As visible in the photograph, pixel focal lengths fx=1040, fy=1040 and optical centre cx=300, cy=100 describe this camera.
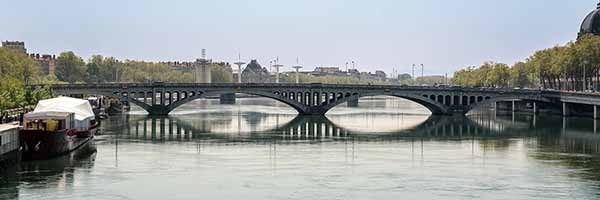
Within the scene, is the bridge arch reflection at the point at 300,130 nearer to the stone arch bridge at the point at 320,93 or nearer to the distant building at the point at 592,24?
the stone arch bridge at the point at 320,93

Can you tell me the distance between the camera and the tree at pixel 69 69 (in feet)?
583

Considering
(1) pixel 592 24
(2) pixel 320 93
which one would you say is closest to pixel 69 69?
(2) pixel 320 93

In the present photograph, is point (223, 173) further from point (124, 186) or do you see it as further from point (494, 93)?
point (494, 93)

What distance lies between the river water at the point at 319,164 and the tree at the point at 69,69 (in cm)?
8087

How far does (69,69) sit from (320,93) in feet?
224

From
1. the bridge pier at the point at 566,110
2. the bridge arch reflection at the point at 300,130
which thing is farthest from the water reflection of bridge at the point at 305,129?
the bridge pier at the point at 566,110

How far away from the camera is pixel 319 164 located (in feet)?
201

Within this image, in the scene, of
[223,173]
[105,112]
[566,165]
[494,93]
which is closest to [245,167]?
[223,173]

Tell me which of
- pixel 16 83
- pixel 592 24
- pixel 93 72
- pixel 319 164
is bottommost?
pixel 319 164

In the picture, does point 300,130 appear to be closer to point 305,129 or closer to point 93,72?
point 305,129

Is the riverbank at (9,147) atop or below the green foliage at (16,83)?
below

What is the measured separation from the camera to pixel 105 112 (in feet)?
373

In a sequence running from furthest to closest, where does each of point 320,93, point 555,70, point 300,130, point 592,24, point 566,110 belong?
point 592,24 → point 555,70 → point 320,93 → point 566,110 → point 300,130

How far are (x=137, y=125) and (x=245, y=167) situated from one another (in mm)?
41380
